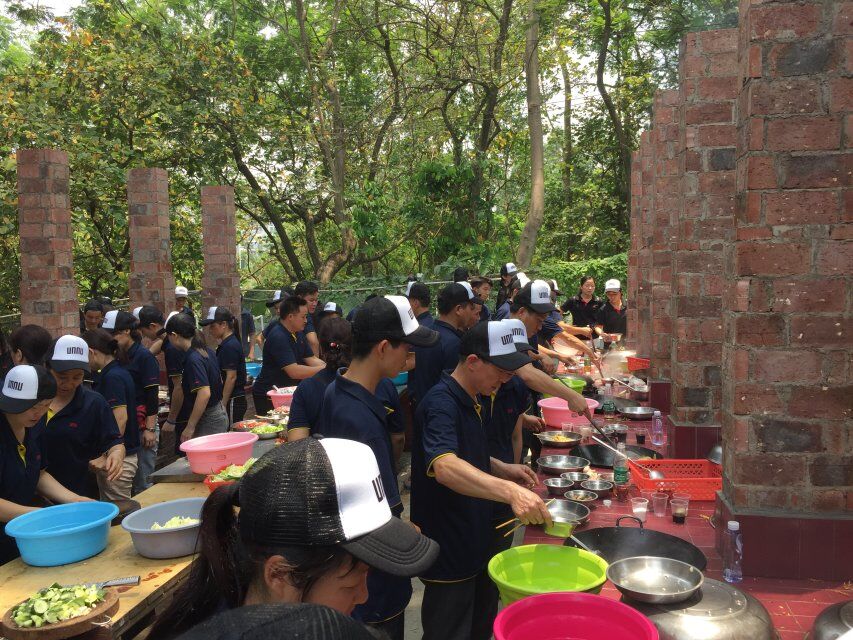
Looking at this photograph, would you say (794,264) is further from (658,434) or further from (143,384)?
(143,384)

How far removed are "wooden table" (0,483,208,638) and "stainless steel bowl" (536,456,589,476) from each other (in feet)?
8.06

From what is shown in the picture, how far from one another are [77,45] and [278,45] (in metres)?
5.20

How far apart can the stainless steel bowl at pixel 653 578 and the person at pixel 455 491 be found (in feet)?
2.12

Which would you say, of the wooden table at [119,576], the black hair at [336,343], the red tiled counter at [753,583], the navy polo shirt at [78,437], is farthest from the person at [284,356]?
the red tiled counter at [753,583]

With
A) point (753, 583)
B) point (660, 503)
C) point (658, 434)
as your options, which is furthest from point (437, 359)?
point (753, 583)

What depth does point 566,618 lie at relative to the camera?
2.57 metres

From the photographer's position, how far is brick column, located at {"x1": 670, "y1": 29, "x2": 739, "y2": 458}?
511 centimetres

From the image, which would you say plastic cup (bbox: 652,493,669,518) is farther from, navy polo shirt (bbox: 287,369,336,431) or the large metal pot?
navy polo shirt (bbox: 287,369,336,431)

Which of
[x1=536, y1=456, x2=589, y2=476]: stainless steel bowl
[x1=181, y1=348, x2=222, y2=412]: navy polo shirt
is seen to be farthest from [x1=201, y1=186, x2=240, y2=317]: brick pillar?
[x1=536, y1=456, x2=589, y2=476]: stainless steel bowl

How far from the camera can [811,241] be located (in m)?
3.32

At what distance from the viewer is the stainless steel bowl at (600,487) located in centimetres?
444

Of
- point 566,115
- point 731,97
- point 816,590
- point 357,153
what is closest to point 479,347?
point 816,590

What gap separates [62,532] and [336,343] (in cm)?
165

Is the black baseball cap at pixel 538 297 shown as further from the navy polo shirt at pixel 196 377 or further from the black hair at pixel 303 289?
the black hair at pixel 303 289
